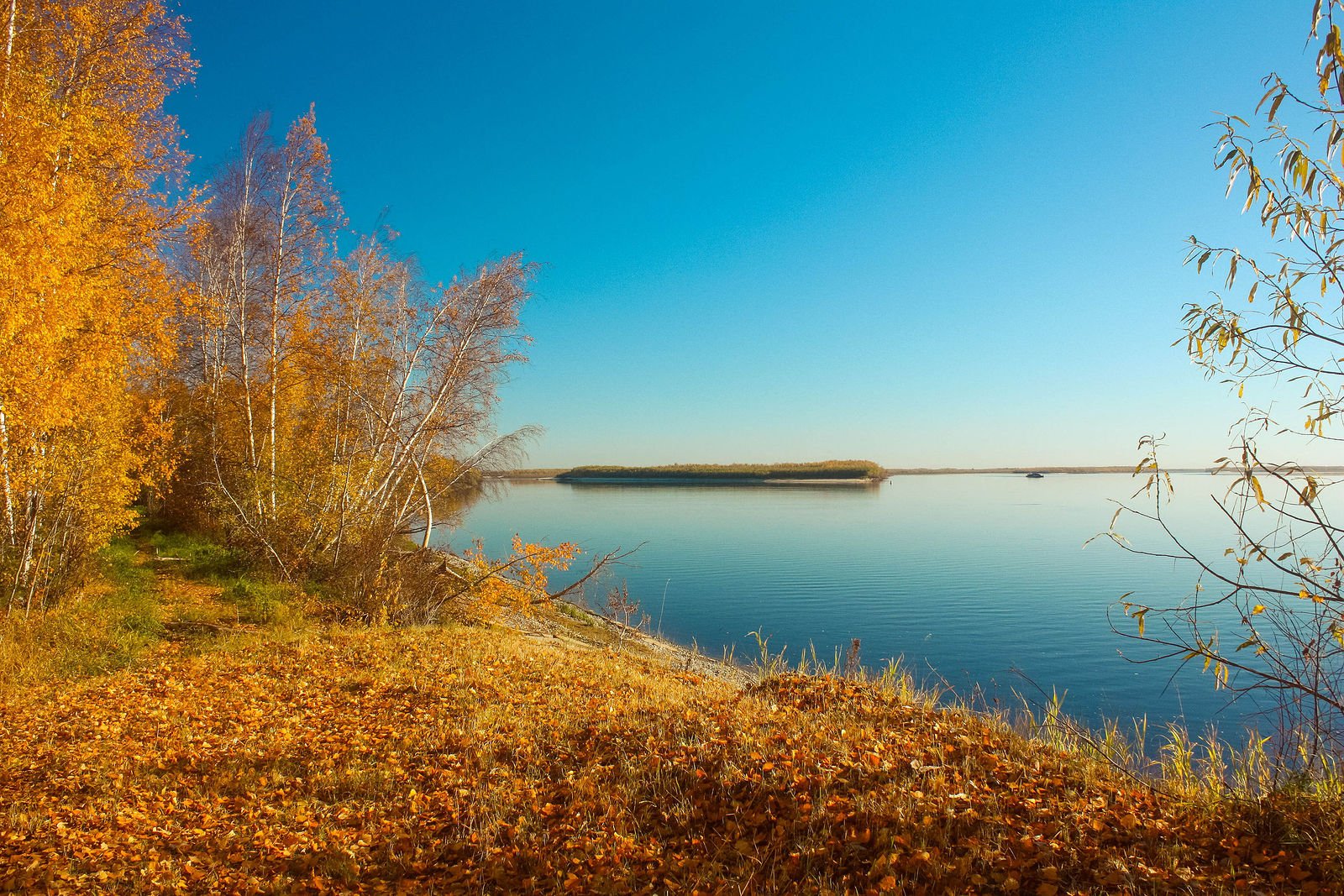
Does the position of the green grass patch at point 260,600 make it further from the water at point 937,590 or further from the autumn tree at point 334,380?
the water at point 937,590

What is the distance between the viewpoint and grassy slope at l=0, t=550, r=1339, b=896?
405cm

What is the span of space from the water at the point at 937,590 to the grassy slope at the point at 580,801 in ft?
7.68

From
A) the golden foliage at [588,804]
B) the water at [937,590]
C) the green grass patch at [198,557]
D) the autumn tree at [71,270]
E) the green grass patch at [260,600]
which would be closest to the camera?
the golden foliage at [588,804]

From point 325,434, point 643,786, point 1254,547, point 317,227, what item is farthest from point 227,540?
point 1254,547

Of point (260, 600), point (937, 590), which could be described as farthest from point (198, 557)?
point (937, 590)

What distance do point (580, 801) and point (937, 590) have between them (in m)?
18.6

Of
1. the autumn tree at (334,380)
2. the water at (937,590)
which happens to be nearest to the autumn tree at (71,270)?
the autumn tree at (334,380)

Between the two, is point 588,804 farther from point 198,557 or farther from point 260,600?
point 198,557

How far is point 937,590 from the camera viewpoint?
2112 centimetres

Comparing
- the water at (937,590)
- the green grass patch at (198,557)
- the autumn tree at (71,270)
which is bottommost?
the water at (937,590)

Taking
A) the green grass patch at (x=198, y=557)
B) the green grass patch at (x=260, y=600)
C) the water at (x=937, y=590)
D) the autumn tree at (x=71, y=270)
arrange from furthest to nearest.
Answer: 1. the green grass patch at (x=198, y=557)
2. the water at (x=937, y=590)
3. the green grass patch at (x=260, y=600)
4. the autumn tree at (x=71, y=270)

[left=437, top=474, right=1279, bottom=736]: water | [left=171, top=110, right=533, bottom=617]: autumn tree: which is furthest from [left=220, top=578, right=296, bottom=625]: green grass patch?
[left=437, top=474, right=1279, bottom=736]: water

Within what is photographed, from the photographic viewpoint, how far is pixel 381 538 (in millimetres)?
13164

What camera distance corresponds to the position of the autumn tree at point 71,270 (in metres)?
8.17
